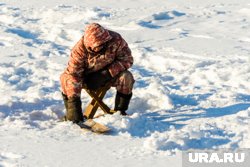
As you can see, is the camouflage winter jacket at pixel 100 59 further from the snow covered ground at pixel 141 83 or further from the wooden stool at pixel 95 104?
the snow covered ground at pixel 141 83

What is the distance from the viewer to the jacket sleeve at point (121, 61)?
614 cm

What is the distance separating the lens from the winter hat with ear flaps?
585 cm

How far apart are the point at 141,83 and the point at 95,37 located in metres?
2.06

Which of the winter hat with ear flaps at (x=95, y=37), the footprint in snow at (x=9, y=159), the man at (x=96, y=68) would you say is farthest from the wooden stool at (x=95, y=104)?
the footprint in snow at (x=9, y=159)

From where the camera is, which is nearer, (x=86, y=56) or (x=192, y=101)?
(x=86, y=56)

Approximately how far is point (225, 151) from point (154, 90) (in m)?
1.96

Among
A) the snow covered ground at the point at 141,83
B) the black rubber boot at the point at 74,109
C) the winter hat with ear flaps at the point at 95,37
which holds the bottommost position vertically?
the snow covered ground at the point at 141,83

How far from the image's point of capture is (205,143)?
17.7ft

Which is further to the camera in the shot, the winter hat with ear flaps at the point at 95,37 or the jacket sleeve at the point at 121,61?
the jacket sleeve at the point at 121,61

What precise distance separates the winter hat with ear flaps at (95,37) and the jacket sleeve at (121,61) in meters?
0.27

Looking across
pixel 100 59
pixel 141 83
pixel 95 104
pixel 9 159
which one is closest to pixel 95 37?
pixel 100 59

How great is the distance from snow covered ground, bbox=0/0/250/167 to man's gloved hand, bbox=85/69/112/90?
1.52 ft

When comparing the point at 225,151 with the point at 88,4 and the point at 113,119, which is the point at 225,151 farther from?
the point at 88,4

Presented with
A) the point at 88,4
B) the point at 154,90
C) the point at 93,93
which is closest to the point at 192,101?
the point at 154,90
